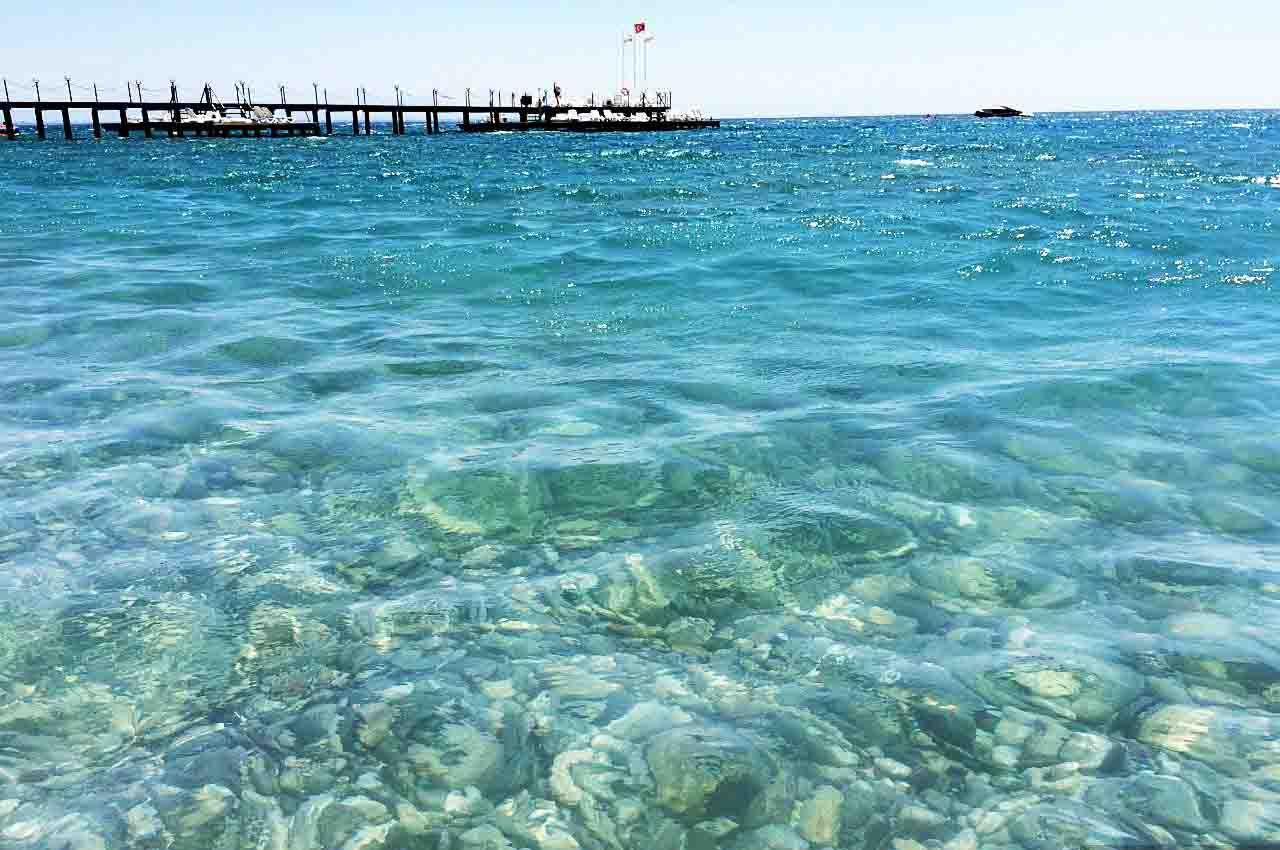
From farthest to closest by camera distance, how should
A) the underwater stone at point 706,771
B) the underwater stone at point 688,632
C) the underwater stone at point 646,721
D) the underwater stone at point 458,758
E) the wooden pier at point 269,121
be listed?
the wooden pier at point 269,121, the underwater stone at point 688,632, the underwater stone at point 646,721, the underwater stone at point 458,758, the underwater stone at point 706,771

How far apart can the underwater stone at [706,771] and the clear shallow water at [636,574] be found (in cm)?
2

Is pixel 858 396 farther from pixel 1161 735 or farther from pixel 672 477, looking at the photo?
pixel 1161 735

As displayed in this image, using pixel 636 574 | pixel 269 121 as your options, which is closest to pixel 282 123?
pixel 269 121

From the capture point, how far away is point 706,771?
11.0 feet

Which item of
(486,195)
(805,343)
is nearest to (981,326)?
(805,343)

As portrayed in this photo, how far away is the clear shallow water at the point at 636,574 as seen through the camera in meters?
3.24

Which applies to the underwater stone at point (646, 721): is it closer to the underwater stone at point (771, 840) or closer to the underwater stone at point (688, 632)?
the underwater stone at point (688, 632)

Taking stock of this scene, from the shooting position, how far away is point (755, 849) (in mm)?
3045

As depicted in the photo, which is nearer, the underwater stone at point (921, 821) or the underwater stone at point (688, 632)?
the underwater stone at point (921, 821)

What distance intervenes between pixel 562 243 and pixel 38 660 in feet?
46.0

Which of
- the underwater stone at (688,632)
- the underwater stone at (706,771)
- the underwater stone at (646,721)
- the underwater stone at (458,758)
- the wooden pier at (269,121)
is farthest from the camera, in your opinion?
the wooden pier at (269,121)

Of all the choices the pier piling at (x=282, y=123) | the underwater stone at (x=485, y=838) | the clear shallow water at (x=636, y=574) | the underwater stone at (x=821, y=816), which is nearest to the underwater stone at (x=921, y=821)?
the clear shallow water at (x=636, y=574)

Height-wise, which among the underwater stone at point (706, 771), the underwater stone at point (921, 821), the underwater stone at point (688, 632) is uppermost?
the underwater stone at point (688, 632)

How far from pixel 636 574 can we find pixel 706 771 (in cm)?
148
